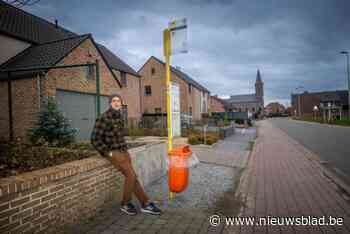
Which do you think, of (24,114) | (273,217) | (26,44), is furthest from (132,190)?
(26,44)

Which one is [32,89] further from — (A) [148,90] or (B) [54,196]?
(A) [148,90]

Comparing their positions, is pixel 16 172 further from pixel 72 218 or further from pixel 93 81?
pixel 93 81

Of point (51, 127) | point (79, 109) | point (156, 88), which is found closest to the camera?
point (51, 127)

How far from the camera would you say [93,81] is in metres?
13.2

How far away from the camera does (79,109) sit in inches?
460

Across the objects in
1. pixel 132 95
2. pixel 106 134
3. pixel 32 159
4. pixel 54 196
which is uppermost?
pixel 132 95

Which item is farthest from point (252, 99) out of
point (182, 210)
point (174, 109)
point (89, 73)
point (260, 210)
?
point (182, 210)

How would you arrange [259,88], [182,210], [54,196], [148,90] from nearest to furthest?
[54,196], [182,210], [148,90], [259,88]

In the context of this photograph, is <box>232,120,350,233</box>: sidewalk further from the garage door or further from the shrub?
the garage door

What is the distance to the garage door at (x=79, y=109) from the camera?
10.9 metres

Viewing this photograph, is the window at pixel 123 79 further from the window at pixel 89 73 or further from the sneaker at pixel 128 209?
the sneaker at pixel 128 209

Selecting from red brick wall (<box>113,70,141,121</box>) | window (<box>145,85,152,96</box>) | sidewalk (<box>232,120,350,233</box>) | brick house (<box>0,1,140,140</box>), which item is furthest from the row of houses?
window (<box>145,85,152,96</box>)

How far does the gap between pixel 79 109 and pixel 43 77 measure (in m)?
2.37

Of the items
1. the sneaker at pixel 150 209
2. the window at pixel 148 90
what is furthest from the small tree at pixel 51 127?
the window at pixel 148 90
